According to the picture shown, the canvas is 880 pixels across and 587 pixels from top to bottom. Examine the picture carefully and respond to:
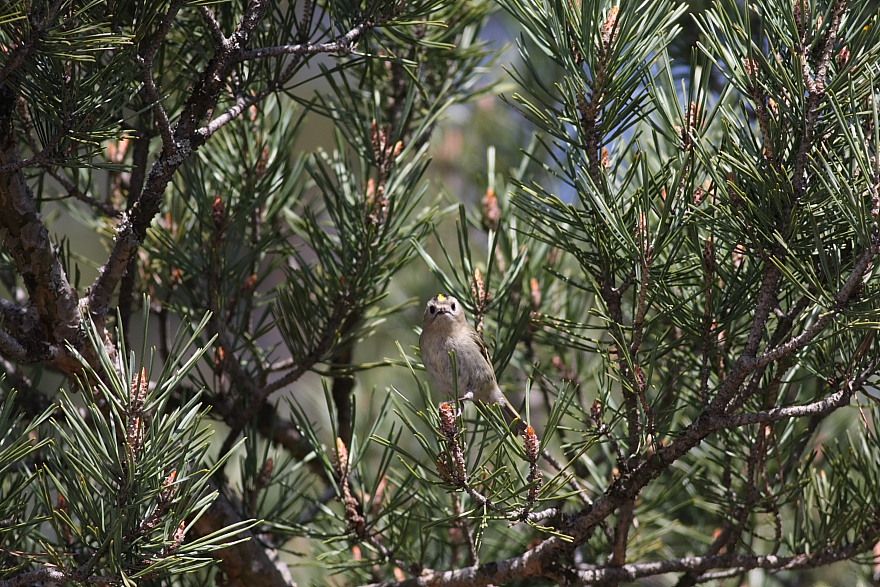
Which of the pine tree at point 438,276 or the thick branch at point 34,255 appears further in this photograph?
the thick branch at point 34,255

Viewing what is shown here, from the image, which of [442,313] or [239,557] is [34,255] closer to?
[239,557]

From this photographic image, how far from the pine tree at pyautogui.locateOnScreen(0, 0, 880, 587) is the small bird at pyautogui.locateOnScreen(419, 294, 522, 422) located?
0.19 ft

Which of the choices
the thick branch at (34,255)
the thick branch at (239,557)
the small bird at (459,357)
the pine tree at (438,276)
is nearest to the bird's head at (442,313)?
the small bird at (459,357)

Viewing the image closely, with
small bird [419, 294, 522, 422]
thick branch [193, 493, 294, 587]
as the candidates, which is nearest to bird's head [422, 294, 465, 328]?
small bird [419, 294, 522, 422]

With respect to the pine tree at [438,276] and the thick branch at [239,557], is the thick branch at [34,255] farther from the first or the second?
the thick branch at [239,557]

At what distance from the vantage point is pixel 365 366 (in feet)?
4.49

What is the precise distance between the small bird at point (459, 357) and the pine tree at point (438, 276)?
0.19 feet

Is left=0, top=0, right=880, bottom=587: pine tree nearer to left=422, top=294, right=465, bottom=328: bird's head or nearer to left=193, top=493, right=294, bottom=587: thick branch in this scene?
left=193, top=493, right=294, bottom=587: thick branch

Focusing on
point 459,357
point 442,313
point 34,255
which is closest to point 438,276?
point 459,357

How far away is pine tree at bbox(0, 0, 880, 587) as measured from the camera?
35.5 inches

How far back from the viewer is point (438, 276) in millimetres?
1270

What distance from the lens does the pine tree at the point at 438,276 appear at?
902 millimetres

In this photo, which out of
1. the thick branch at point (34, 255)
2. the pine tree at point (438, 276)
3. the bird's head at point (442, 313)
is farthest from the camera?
the bird's head at point (442, 313)

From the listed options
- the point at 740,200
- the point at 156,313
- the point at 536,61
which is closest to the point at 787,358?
the point at 740,200
